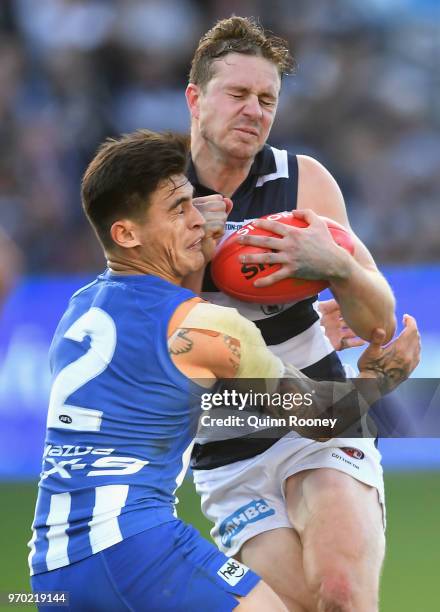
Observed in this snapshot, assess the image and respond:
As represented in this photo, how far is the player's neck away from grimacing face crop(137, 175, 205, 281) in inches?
25.5

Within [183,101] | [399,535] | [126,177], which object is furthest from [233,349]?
[183,101]

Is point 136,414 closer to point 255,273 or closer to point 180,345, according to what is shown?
point 180,345

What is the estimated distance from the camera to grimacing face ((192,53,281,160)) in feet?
13.8

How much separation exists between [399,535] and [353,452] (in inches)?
128

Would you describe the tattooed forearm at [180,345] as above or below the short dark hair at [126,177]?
below

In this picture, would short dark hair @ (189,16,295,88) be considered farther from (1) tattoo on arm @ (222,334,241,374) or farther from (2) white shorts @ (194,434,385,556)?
(2) white shorts @ (194,434,385,556)

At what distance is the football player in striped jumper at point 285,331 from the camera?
3869 millimetres

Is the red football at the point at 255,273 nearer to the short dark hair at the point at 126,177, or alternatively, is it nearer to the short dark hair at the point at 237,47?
the short dark hair at the point at 126,177

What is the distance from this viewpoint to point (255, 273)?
3.91m

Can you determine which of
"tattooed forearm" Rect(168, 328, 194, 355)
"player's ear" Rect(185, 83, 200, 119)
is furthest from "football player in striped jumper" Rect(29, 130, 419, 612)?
"player's ear" Rect(185, 83, 200, 119)

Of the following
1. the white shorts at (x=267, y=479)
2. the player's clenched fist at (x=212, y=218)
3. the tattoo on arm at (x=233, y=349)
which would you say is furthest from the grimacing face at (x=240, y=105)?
the white shorts at (x=267, y=479)

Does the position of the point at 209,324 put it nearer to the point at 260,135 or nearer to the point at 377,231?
the point at 260,135

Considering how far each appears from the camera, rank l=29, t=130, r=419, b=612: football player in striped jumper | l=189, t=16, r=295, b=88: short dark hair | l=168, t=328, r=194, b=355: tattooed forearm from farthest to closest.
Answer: l=189, t=16, r=295, b=88: short dark hair
l=168, t=328, r=194, b=355: tattooed forearm
l=29, t=130, r=419, b=612: football player in striped jumper

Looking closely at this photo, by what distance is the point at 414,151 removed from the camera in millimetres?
10883
